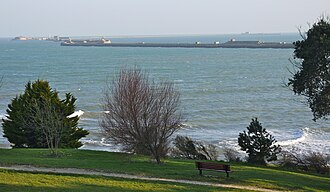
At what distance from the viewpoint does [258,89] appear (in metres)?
76.8

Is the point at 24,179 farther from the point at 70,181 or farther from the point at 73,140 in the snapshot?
the point at 73,140

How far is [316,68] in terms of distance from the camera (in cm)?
2397

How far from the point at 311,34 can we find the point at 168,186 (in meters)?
11.0

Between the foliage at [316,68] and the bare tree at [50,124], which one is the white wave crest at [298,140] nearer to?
the foliage at [316,68]

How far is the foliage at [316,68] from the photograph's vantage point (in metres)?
23.9

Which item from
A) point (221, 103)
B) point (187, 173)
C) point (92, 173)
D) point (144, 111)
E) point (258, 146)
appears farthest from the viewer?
point (221, 103)

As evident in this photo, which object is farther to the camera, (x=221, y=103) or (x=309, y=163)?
(x=221, y=103)

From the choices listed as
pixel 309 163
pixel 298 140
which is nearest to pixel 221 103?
pixel 298 140

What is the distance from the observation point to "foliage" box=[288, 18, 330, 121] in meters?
23.9

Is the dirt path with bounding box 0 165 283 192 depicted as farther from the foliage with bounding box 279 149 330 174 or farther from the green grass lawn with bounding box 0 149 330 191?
the foliage with bounding box 279 149 330 174

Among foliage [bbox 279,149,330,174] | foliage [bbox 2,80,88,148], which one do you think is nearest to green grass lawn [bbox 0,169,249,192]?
foliage [bbox 279,149,330,174]

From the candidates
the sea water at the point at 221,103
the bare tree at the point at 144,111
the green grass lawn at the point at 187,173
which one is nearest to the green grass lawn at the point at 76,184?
the green grass lawn at the point at 187,173

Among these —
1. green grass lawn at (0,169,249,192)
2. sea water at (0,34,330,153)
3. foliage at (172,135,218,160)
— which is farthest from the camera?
sea water at (0,34,330,153)

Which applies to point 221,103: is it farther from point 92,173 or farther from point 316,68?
point 92,173
